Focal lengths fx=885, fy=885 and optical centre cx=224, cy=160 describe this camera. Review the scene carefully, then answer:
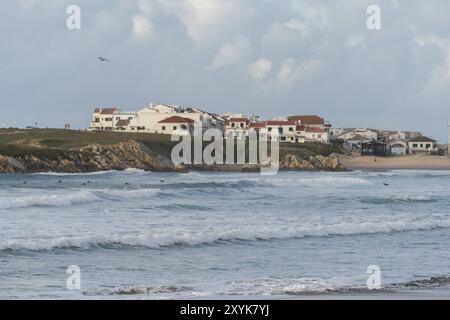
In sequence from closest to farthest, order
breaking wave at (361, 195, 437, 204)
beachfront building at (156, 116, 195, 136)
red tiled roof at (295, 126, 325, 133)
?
breaking wave at (361, 195, 437, 204) → beachfront building at (156, 116, 195, 136) → red tiled roof at (295, 126, 325, 133)

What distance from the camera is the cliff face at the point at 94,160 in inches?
3285

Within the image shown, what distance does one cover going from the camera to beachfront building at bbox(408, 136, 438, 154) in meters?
162

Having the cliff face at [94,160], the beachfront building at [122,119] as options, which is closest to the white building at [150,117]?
the beachfront building at [122,119]

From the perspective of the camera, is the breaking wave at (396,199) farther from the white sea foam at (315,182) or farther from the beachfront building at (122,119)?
the beachfront building at (122,119)

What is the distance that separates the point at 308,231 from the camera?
2948 centimetres

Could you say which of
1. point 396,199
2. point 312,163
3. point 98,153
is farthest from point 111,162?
point 396,199

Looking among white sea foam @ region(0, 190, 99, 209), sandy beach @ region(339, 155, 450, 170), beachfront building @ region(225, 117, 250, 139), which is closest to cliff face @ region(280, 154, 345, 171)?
sandy beach @ region(339, 155, 450, 170)

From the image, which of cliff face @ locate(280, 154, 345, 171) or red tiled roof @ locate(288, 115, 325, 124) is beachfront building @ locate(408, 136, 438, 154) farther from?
cliff face @ locate(280, 154, 345, 171)

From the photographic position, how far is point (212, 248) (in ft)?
80.8

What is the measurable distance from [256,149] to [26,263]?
329ft

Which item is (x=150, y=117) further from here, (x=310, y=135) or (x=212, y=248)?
(x=212, y=248)

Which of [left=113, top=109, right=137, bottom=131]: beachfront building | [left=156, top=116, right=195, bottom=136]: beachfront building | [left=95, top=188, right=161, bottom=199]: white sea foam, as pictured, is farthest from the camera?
[left=113, top=109, right=137, bottom=131]: beachfront building

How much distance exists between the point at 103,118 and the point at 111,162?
44426 mm

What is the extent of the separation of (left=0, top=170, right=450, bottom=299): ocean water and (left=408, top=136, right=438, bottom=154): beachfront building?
118m
